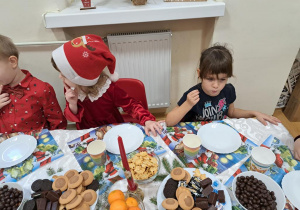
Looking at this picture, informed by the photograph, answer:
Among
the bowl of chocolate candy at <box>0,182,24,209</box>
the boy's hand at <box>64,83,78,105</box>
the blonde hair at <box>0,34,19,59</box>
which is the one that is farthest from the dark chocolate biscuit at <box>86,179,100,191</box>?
the blonde hair at <box>0,34,19,59</box>

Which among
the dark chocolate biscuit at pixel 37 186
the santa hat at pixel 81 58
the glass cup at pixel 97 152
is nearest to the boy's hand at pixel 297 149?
the glass cup at pixel 97 152

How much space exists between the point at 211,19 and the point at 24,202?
5.93 feet

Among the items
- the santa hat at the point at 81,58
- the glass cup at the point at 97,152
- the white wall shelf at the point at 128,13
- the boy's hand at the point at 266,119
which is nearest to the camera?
the glass cup at the point at 97,152

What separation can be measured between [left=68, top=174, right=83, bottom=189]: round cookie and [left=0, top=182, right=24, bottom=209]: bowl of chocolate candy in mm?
174

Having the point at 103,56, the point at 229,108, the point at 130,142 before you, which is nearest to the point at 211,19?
the point at 229,108

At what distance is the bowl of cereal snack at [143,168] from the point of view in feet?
2.49

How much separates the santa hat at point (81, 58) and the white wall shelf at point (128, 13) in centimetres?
62

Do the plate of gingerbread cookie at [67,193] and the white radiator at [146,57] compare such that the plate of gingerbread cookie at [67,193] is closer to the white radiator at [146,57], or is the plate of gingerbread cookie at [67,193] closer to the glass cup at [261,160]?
the glass cup at [261,160]

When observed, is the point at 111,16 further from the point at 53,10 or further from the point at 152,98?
the point at 152,98

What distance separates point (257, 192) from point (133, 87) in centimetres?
93

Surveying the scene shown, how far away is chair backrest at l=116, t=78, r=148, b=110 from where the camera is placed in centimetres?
135

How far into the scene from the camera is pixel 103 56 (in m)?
0.99

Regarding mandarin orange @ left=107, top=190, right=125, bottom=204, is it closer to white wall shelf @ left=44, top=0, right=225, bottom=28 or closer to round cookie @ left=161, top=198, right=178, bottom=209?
round cookie @ left=161, top=198, right=178, bottom=209

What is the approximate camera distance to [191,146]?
839 mm
